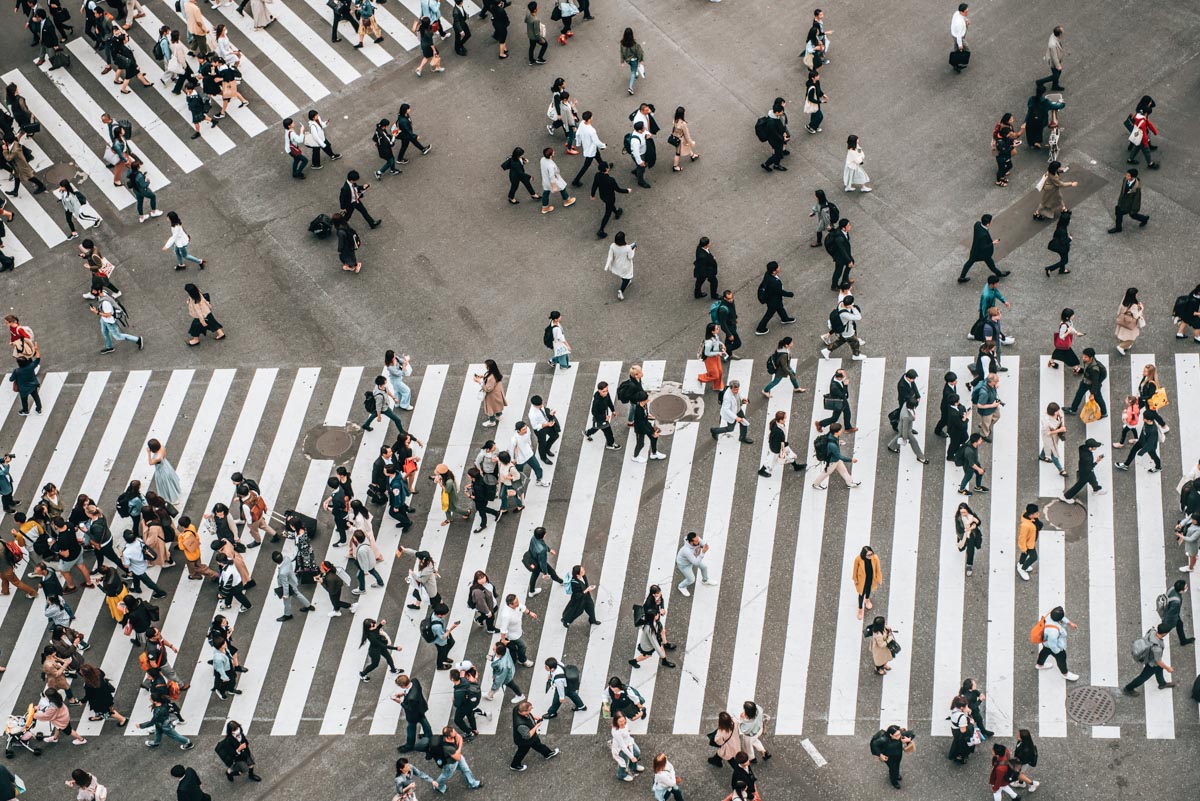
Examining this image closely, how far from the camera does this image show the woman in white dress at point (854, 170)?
3009cm

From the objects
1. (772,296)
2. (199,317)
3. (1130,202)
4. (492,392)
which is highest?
(1130,202)

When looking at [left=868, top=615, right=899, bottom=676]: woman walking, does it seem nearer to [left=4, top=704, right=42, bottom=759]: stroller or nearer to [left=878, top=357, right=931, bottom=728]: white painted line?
[left=878, top=357, right=931, bottom=728]: white painted line

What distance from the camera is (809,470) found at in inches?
1035

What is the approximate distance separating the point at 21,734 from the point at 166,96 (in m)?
17.1

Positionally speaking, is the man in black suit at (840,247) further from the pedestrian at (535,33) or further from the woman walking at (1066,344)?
the pedestrian at (535,33)

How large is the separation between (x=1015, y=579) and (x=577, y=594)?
7008 mm

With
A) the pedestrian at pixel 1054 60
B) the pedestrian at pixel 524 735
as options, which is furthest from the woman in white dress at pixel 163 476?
the pedestrian at pixel 1054 60

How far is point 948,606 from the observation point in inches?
948

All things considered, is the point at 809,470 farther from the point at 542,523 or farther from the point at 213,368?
the point at 213,368

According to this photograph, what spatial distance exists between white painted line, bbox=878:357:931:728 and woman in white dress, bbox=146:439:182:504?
39.7 feet

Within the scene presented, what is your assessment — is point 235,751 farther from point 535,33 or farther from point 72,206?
point 535,33

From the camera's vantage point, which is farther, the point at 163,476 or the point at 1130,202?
the point at 1130,202

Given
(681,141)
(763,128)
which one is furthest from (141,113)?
(763,128)

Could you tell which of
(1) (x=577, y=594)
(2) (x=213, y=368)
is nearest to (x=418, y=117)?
(2) (x=213, y=368)
